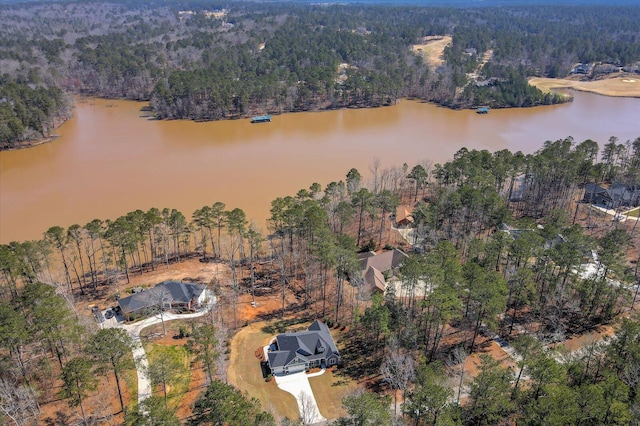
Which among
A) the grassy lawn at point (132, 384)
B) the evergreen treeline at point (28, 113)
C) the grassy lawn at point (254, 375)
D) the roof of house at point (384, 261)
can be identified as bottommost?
the grassy lawn at point (254, 375)

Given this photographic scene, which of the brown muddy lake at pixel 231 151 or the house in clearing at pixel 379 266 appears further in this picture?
the brown muddy lake at pixel 231 151

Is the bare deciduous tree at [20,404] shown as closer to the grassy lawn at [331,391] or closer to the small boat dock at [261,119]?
the grassy lawn at [331,391]

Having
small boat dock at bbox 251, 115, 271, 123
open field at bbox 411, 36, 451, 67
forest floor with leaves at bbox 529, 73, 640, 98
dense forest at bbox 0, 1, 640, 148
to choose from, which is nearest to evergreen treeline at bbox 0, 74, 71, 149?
dense forest at bbox 0, 1, 640, 148

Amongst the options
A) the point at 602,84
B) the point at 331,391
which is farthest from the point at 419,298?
the point at 602,84

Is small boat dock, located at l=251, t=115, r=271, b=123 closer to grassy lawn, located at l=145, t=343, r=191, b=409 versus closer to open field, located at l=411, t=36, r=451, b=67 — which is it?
grassy lawn, located at l=145, t=343, r=191, b=409

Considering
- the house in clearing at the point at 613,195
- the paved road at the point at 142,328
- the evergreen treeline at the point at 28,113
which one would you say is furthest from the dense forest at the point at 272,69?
the paved road at the point at 142,328

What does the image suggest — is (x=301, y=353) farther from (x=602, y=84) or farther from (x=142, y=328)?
(x=602, y=84)

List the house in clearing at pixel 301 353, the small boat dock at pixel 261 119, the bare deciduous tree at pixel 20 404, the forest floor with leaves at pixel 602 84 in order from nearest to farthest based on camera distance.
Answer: the bare deciduous tree at pixel 20 404 < the house in clearing at pixel 301 353 < the small boat dock at pixel 261 119 < the forest floor with leaves at pixel 602 84
